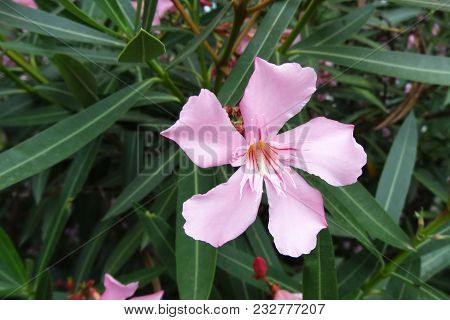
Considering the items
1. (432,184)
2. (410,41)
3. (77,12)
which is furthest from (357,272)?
(410,41)

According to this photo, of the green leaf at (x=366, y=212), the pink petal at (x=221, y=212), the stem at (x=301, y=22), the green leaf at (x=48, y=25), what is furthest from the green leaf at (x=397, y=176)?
the green leaf at (x=48, y=25)

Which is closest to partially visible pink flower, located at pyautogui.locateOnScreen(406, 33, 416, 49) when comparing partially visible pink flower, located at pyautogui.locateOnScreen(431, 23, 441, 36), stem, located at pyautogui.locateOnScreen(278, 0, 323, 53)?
partially visible pink flower, located at pyautogui.locateOnScreen(431, 23, 441, 36)

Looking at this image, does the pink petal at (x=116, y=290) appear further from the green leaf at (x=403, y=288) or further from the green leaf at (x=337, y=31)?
the green leaf at (x=337, y=31)

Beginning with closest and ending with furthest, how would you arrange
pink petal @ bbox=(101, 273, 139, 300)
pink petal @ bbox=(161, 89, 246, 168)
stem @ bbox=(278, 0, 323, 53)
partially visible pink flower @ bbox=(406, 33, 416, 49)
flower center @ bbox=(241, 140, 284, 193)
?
pink petal @ bbox=(161, 89, 246, 168) → flower center @ bbox=(241, 140, 284, 193) → pink petal @ bbox=(101, 273, 139, 300) → stem @ bbox=(278, 0, 323, 53) → partially visible pink flower @ bbox=(406, 33, 416, 49)

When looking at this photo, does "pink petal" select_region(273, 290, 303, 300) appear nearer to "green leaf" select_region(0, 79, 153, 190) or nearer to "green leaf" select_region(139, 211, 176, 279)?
"green leaf" select_region(139, 211, 176, 279)

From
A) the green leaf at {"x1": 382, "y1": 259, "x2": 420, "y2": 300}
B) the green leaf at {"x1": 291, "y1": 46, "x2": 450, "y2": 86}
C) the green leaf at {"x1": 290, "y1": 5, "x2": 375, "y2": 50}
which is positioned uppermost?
the green leaf at {"x1": 291, "y1": 46, "x2": 450, "y2": 86}

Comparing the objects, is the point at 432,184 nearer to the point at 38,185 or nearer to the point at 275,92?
the point at 275,92

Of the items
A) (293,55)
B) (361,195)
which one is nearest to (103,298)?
(361,195)
